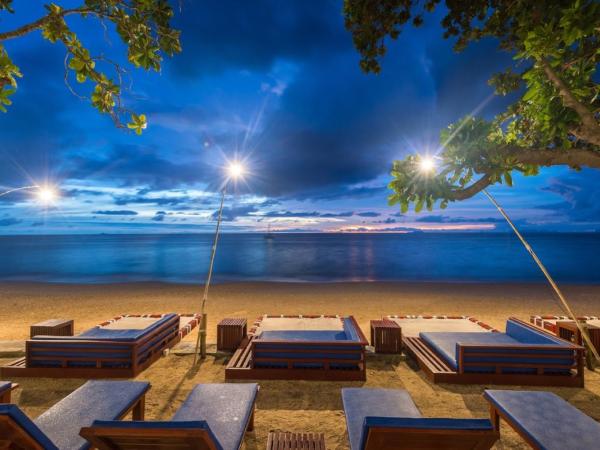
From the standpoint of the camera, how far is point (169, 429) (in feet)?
8.77

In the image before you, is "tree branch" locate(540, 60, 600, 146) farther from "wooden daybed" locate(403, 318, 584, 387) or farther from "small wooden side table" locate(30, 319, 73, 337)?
"small wooden side table" locate(30, 319, 73, 337)

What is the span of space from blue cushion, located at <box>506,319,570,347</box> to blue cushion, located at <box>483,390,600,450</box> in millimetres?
3076

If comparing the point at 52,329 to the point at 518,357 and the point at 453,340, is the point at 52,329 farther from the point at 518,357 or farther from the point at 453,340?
the point at 518,357

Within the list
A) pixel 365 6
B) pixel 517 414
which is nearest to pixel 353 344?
pixel 517 414

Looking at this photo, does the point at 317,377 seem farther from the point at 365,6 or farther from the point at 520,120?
the point at 365,6

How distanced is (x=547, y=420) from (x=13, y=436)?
226 inches

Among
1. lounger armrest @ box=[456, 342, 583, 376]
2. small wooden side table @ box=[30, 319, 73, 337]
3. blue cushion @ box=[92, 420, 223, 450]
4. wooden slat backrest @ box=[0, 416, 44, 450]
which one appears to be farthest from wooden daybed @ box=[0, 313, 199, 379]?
lounger armrest @ box=[456, 342, 583, 376]

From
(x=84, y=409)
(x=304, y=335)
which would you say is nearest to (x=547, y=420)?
(x=304, y=335)

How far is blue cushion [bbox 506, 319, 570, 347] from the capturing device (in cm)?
674

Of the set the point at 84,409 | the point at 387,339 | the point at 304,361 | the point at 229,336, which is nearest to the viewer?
the point at 84,409

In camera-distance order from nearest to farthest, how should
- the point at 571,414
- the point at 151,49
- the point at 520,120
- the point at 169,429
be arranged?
the point at 169,429, the point at 151,49, the point at 571,414, the point at 520,120

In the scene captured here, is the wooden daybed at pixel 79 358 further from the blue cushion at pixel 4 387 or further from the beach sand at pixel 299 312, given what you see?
the blue cushion at pixel 4 387

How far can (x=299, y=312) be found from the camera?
14172 mm

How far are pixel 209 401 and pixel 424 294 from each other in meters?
17.6
